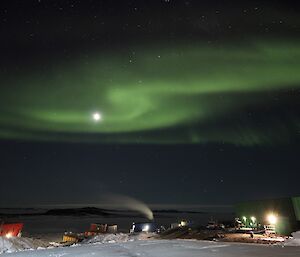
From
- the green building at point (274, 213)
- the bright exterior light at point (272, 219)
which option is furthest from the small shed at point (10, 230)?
the bright exterior light at point (272, 219)

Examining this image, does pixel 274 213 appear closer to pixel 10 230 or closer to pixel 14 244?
pixel 14 244

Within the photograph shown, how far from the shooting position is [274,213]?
4428 centimetres

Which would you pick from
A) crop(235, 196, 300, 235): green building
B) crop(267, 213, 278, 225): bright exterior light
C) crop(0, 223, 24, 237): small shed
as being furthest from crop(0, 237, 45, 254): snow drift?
crop(267, 213, 278, 225): bright exterior light

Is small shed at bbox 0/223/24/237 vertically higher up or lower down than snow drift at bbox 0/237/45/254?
higher up

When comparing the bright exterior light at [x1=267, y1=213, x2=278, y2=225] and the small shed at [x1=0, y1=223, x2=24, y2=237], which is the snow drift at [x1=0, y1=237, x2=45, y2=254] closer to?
the small shed at [x1=0, y1=223, x2=24, y2=237]

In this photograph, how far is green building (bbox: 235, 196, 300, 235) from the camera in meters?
36.4

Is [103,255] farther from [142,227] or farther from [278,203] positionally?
[142,227]

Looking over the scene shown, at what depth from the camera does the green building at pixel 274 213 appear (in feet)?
120

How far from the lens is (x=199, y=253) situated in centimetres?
1347

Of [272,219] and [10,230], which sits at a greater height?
[272,219]

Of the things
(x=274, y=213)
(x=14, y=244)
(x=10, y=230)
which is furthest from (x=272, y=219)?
(x=10, y=230)

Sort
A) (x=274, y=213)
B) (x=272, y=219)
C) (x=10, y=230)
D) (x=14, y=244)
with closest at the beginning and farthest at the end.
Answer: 1. (x=14, y=244)
2. (x=272, y=219)
3. (x=274, y=213)
4. (x=10, y=230)

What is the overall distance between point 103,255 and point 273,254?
19.9 feet

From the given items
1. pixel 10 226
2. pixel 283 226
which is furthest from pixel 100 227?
pixel 283 226
